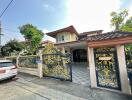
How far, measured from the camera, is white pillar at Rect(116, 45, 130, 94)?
15.9 feet

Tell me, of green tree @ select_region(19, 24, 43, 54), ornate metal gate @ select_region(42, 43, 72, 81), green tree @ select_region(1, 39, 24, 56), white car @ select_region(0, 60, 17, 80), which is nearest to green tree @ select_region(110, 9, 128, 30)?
green tree @ select_region(19, 24, 43, 54)

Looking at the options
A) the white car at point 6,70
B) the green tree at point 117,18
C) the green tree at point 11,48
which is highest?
the green tree at point 117,18

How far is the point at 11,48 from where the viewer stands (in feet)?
74.8

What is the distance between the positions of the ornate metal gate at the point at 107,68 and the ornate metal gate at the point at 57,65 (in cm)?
205

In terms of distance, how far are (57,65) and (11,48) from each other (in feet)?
61.3

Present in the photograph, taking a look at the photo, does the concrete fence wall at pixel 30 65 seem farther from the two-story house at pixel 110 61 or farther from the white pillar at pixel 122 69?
the white pillar at pixel 122 69

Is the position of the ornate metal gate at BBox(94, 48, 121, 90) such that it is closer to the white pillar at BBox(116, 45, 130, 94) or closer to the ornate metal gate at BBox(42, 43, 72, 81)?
the white pillar at BBox(116, 45, 130, 94)

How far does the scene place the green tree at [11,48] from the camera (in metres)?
22.4

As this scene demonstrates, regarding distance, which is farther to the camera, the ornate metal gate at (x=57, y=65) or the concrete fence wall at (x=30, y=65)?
the concrete fence wall at (x=30, y=65)

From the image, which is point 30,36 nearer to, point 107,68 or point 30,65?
point 30,65

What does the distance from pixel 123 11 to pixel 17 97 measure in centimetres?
2671

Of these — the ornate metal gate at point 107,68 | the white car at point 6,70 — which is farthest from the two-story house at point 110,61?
the white car at point 6,70

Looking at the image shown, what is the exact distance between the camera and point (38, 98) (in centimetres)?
479

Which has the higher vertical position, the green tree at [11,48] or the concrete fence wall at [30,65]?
the green tree at [11,48]
